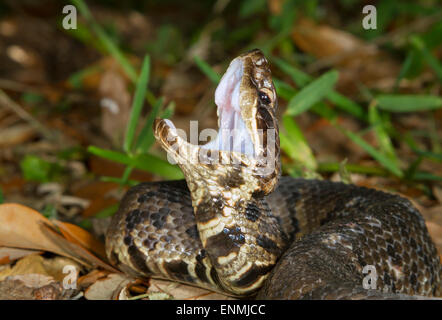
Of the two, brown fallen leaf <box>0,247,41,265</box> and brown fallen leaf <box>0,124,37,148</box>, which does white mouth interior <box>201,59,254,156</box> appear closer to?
brown fallen leaf <box>0,247,41,265</box>

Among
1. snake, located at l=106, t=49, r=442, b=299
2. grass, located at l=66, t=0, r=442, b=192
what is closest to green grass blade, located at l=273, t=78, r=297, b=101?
grass, located at l=66, t=0, r=442, b=192

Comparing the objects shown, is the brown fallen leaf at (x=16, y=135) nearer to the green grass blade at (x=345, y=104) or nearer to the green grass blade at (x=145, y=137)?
the green grass blade at (x=145, y=137)

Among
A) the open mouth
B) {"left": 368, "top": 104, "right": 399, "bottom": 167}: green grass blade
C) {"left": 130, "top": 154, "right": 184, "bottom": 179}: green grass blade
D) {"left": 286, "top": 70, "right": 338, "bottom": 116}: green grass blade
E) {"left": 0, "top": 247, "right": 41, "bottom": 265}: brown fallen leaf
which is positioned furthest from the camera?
{"left": 368, "top": 104, "right": 399, "bottom": 167}: green grass blade

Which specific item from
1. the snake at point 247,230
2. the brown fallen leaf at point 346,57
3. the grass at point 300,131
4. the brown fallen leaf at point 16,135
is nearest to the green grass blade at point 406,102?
the grass at point 300,131

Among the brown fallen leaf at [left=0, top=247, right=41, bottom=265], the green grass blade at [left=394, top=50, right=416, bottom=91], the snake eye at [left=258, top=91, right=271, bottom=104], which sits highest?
the green grass blade at [left=394, top=50, right=416, bottom=91]

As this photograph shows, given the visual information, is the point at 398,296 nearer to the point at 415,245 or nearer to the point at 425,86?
the point at 415,245

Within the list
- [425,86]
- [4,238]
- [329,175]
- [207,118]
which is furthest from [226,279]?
[425,86]

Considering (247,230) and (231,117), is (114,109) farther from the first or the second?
(247,230)

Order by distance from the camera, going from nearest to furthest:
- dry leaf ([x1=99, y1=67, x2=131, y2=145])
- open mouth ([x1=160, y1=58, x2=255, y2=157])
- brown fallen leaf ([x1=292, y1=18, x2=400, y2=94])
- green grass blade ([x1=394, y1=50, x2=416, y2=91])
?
open mouth ([x1=160, y1=58, x2=255, y2=157]) → green grass blade ([x1=394, y1=50, x2=416, y2=91]) → dry leaf ([x1=99, y1=67, x2=131, y2=145]) → brown fallen leaf ([x1=292, y1=18, x2=400, y2=94])
